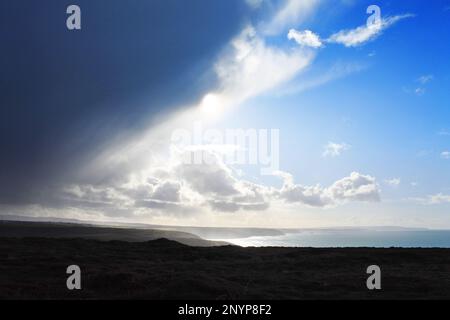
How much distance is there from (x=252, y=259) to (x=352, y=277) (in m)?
14.5

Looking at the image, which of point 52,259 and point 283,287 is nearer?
point 283,287

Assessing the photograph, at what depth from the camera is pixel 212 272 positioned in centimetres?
3594

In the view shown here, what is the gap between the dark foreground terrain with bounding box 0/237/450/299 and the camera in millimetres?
26359

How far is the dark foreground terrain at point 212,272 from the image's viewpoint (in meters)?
26.4

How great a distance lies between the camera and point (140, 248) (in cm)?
5544
